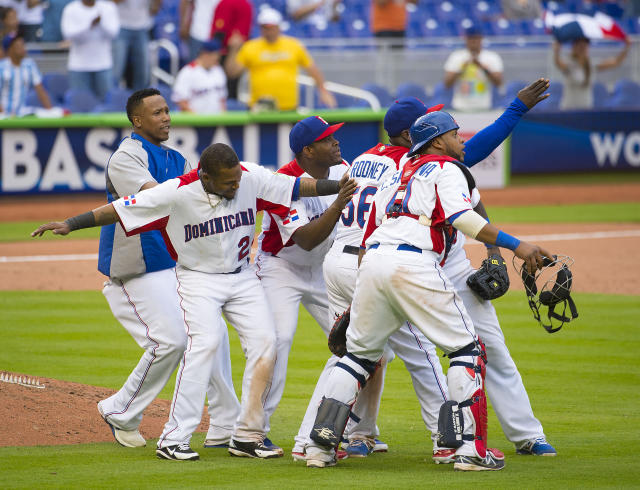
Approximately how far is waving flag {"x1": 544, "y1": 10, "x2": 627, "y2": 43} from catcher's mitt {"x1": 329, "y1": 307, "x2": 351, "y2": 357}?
581 inches

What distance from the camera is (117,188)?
20.7 ft

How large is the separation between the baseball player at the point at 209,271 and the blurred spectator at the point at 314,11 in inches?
591

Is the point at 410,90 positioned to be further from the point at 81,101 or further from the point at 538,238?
the point at 81,101

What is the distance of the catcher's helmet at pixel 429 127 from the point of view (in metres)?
5.68

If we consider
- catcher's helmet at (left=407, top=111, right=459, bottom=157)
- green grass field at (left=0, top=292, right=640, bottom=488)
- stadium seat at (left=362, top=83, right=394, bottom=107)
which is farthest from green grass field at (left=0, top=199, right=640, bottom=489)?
stadium seat at (left=362, top=83, right=394, bottom=107)

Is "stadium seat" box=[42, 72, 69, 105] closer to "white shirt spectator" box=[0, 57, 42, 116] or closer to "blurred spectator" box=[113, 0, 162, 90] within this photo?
"blurred spectator" box=[113, 0, 162, 90]

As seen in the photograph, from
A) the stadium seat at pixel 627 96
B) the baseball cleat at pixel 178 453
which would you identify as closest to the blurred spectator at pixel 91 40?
the stadium seat at pixel 627 96

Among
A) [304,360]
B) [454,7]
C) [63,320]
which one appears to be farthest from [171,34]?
[304,360]

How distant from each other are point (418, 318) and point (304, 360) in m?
3.56

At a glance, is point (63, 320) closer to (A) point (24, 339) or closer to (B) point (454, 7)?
(A) point (24, 339)

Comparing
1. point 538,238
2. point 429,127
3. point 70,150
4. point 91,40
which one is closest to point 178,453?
point 429,127

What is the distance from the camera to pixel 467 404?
5.42m

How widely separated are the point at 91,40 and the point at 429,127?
11.4 m

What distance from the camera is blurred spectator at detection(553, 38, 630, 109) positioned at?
19.5m
